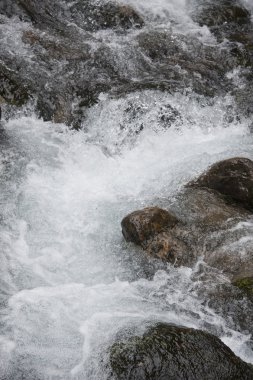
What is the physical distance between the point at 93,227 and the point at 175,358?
3010 mm

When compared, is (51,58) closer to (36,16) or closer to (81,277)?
(36,16)

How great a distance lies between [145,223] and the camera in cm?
652

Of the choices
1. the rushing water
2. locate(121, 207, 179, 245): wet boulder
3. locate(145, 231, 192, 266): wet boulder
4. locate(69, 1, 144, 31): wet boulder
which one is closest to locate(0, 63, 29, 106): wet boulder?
the rushing water

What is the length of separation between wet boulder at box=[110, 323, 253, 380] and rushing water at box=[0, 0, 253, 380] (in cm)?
26

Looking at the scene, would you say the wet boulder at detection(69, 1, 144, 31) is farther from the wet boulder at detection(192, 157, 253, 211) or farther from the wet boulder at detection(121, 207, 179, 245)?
the wet boulder at detection(121, 207, 179, 245)

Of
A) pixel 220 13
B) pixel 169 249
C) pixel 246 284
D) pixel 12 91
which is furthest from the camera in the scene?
pixel 220 13

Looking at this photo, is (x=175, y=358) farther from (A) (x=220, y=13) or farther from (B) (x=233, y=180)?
(A) (x=220, y=13)

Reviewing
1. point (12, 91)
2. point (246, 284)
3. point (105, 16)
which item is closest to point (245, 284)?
point (246, 284)

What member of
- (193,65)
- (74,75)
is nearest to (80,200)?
(74,75)

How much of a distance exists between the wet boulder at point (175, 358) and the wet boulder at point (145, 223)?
74.9 inches

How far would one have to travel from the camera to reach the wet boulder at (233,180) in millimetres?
7266

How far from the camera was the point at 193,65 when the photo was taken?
35.3 feet

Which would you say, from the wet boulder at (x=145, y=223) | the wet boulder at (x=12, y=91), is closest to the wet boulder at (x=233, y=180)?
the wet boulder at (x=145, y=223)

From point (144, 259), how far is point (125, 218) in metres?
0.72
